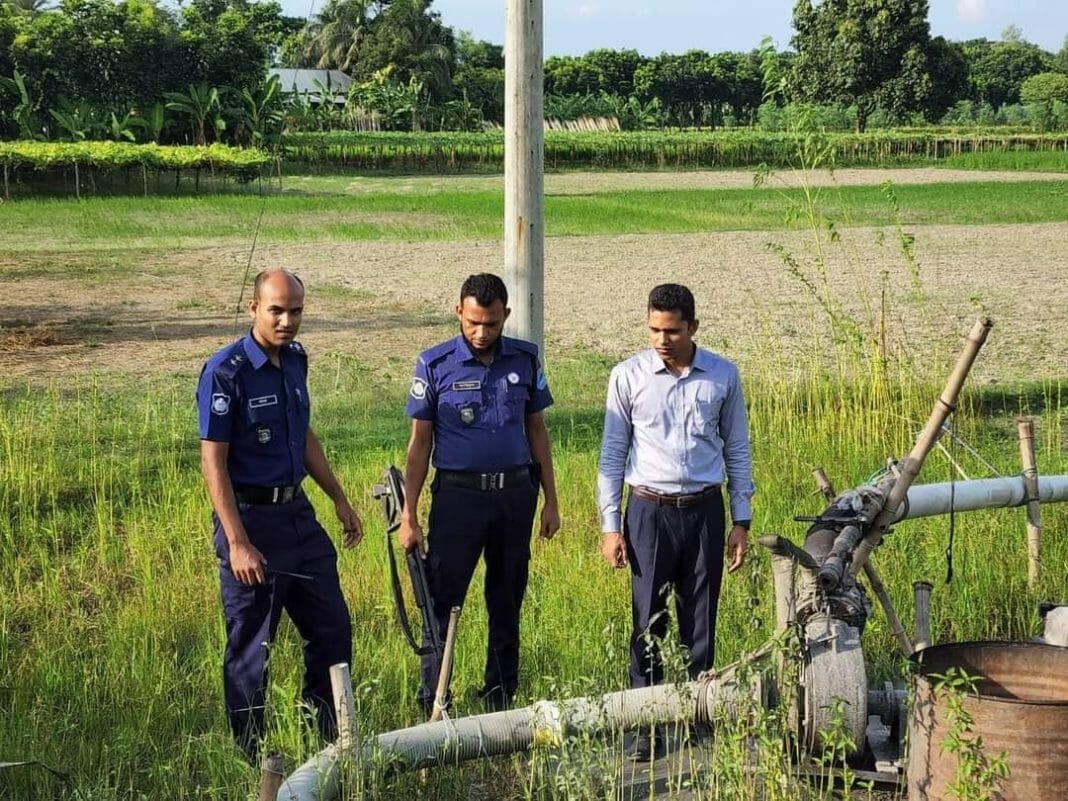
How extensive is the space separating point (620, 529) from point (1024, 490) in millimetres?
1782

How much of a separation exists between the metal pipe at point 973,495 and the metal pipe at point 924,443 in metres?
0.10

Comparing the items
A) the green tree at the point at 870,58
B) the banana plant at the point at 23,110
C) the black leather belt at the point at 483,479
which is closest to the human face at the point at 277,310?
the black leather belt at the point at 483,479

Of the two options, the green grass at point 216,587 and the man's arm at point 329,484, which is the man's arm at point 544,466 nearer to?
the green grass at point 216,587

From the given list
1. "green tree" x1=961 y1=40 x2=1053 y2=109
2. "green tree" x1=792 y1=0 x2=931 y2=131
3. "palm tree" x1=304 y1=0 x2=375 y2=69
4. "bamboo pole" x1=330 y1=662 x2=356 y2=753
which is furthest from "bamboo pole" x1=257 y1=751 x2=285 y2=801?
"green tree" x1=961 y1=40 x2=1053 y2=109

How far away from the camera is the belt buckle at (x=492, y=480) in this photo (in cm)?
469

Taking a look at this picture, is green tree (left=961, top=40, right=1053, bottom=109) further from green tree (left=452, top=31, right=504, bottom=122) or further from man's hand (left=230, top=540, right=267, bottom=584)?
man's hand (left=230, top=540, right=267, bottom=584)

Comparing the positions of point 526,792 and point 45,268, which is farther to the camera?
point 45,268

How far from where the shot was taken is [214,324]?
15.4 m

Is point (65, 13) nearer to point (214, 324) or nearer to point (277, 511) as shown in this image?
point (214, 324)

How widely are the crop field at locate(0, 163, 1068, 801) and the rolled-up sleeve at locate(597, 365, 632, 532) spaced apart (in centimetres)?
47

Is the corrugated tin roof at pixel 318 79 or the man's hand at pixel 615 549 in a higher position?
the corrugated tin roof at pixel 318 79

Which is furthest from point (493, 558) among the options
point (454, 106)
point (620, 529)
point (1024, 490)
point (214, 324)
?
point (454, 106)

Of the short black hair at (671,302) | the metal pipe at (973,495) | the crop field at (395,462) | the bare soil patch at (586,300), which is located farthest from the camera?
the bare soil patch at (586,300)

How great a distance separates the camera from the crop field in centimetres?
441
